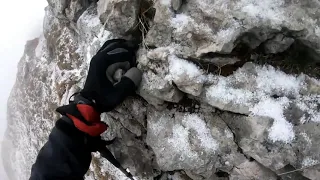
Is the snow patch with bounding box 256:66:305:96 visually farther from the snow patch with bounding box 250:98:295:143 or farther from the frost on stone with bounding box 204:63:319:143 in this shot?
the snow patch with bounding box 250:98:295:143

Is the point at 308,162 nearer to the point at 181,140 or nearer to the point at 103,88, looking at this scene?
the point at 181,140

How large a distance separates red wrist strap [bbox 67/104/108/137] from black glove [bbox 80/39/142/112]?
0.93ft

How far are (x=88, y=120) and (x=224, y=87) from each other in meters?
2.74

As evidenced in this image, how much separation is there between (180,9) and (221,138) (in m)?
2.77

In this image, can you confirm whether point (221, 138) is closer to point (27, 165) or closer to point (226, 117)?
point (226, 117)

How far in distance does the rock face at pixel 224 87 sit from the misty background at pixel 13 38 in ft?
89.2

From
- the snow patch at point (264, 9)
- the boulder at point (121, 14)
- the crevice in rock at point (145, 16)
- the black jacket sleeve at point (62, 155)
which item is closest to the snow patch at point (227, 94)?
the snow patch at point (264, 9)

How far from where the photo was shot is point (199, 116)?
751 centimetres

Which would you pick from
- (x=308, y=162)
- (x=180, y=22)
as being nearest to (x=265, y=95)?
(x=308, y=162)

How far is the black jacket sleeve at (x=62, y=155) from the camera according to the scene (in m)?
→ 6.78

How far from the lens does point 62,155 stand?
6.83 m

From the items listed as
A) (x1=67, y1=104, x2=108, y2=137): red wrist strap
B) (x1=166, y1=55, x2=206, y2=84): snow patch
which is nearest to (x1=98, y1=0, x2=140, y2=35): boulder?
(x1=166, y1=55, x2=206, y2=84): snow patch

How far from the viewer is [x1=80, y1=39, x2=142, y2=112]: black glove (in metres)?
7.21

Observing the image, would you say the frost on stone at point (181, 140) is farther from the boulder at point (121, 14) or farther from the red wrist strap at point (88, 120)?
the boulder at point (121, 14)
